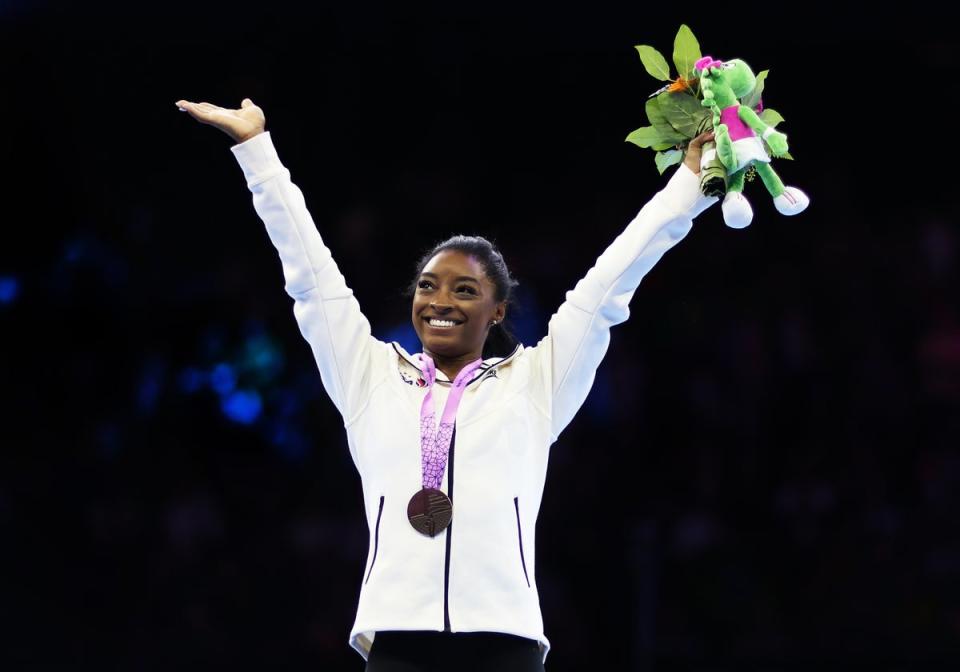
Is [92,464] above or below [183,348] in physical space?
below

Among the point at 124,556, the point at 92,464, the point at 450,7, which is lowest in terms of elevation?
the point at 124,556

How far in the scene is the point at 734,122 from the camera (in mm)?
2389

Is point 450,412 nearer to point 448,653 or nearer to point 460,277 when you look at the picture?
point 460,277

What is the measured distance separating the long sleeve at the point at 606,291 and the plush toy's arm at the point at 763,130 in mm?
145

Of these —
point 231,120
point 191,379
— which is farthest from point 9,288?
point 231,120

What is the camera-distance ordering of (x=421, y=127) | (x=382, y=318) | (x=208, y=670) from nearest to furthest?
(x=208, y=670) → (x=382, y=318) → (x=421, y=127)

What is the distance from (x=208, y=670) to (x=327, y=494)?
701 mm

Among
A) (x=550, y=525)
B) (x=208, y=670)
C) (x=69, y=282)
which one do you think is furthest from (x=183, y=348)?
(x=550, y=525)

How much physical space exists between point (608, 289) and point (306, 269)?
21.7 inches

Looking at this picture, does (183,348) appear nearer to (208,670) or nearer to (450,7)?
(208,670)

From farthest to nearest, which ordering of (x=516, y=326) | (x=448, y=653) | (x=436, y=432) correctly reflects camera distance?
(x=516, y=326) → (x=436, y=432) → (x=448, y=653)

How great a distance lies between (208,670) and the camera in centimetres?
420

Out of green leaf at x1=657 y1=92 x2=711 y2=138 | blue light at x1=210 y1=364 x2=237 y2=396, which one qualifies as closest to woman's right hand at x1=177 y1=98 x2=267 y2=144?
green leaf at x1=657 y1=92 x2=711 y2=138

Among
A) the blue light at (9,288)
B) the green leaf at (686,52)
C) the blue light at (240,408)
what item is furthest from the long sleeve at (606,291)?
the blue light at (9,288)
